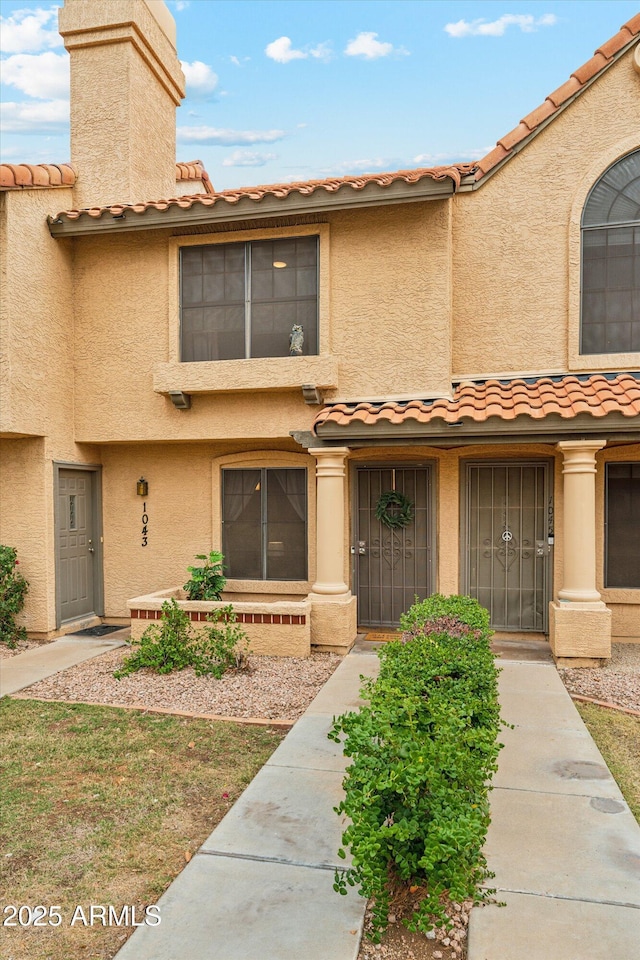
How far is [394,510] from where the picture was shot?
9.26 m

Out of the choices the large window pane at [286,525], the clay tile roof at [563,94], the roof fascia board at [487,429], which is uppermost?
the clay tile roof at [563,94]

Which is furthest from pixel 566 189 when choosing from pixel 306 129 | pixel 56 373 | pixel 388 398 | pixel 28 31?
pixel 306 129

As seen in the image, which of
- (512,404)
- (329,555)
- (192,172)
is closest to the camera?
(512,404)

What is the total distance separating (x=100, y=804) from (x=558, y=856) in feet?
9.88

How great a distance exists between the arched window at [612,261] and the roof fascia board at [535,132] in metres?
1.08

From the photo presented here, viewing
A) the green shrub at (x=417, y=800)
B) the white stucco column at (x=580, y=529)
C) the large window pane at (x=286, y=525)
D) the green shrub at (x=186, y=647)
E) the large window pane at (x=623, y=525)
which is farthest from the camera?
the large window pane at (x=286, y=525)

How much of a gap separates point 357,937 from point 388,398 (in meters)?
6.65

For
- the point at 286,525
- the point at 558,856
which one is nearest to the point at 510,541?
the point at 286,525

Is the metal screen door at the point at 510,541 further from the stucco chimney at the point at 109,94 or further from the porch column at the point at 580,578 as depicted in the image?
the stucco chimney at the point at 109,94

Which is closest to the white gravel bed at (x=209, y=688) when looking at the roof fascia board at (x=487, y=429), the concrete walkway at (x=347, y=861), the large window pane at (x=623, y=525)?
the concrete walkway at (x=347, y=861)

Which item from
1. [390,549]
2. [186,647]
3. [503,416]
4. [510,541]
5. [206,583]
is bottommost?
[186,647]

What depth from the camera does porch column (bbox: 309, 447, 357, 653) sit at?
8.24 m

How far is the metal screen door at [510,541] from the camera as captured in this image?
8914mm

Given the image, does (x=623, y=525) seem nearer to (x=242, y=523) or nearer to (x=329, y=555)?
(x=329, y=555)
